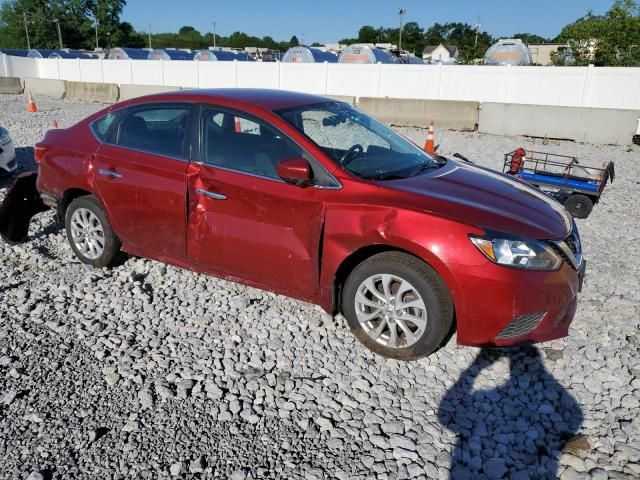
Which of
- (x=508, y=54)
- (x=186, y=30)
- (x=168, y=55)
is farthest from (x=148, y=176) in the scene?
(x=186, y=30)

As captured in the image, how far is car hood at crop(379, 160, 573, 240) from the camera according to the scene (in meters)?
3.25

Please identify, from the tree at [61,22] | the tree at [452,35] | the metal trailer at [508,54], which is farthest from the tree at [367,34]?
the metal trailer at [508,54]

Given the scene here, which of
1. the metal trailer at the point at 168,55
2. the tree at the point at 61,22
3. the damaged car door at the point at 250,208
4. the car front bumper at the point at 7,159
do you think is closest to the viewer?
the damaged car door at the point at 250,208

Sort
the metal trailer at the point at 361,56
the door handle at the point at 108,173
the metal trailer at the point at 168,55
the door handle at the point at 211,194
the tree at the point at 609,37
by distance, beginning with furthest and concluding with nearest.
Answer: the metal trailer at the point at 168,55
the metal trailer at the point at 361,56
the tree at the point at 609,37
the door handle at the point at 108,173
the door handle at the point at 211,194

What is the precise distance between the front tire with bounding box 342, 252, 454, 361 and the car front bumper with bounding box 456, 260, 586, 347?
0.15 meters

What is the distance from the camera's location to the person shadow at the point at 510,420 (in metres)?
2.70

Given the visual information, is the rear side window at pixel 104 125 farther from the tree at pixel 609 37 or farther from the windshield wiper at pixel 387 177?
the tree at pixel 609 37

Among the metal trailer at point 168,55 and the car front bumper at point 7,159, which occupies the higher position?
the metal trailer at point 168,55

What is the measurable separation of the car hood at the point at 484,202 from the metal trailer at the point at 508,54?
105ft

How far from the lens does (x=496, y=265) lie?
3.09m

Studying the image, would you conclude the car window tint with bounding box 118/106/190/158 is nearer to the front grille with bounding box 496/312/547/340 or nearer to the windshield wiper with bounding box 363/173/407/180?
the windshield wiper with bounding box 363/173/407/180

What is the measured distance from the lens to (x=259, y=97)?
4234 mm

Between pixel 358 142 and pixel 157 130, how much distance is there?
1681mm

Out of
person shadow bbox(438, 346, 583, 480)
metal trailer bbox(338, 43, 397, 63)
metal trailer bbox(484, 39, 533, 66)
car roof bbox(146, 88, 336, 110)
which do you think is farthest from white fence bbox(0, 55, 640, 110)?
person shadow bbox(438, 346, 583, 480)
